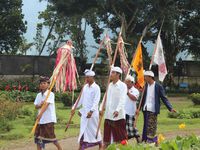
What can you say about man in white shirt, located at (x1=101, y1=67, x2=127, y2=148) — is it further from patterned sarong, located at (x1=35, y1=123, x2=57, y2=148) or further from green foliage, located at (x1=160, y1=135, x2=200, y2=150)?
green foliage, located at (x1=160, y1=135, x2=200, y2=150)

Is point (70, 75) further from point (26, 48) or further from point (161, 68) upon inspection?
point (26, 48)

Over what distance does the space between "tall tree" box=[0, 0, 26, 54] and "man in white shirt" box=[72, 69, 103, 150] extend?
28369 mm

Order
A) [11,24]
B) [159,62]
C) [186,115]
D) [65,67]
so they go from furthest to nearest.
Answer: [11,24]
[186,115]
[159,62]
[65,67]

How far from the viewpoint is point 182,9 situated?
3459 centimetres

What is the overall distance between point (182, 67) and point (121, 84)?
31.4 meters

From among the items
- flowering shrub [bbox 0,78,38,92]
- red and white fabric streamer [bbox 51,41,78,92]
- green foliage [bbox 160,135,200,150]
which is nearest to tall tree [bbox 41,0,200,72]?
flowering shrub [bbox 0,78,38,92]

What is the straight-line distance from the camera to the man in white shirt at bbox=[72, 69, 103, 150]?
32.6 feet

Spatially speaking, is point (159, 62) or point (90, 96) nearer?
point (90, 96)

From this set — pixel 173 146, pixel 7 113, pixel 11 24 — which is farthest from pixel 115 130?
pixel 11 24

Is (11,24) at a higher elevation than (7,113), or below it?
higher

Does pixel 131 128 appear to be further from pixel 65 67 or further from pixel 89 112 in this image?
pixel 65 67

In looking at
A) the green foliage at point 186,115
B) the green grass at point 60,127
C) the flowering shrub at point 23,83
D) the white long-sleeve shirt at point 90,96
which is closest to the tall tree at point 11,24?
the flowering shrub at point 23,83

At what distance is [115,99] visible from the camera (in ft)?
32.1

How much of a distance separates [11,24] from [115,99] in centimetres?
2926
